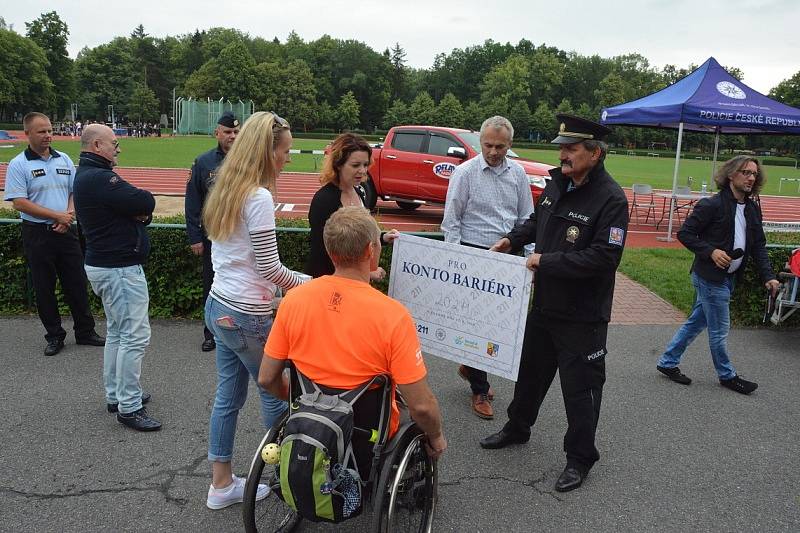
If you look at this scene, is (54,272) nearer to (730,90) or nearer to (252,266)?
(252,266)

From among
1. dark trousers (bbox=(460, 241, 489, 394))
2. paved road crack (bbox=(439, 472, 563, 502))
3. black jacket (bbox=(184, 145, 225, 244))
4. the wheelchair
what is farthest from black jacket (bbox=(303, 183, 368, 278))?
black jacket (bbox=(184, 145, 225, 244))

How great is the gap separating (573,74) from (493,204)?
111m

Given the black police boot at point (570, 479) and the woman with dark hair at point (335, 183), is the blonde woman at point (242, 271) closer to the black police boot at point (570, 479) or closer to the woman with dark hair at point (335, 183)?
the woman with dark hair at point (335, 183)

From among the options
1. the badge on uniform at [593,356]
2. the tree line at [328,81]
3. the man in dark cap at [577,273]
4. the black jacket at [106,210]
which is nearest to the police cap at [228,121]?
the black jacket at [106,210]

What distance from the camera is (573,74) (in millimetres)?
105750

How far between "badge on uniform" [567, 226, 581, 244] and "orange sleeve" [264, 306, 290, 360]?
5.41ft

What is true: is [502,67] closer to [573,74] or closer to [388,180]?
[573,74]

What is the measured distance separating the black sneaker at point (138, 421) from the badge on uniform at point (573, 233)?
284 cm

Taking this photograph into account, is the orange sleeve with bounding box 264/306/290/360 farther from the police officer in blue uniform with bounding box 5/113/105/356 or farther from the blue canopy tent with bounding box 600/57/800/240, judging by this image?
the blue canopy tent with bounding box 600/57/800/240

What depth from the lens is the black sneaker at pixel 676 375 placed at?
4980 mm

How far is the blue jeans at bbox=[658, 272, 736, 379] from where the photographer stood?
473 centimetres

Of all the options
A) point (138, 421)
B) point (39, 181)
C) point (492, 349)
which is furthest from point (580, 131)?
point (39, 181)

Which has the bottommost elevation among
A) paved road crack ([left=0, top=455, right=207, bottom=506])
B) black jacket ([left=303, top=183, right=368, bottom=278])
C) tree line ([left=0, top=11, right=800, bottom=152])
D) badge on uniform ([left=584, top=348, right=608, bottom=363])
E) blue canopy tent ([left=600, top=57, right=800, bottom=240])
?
paved road crack ([left=0, top=455, right=207, bottom=506])

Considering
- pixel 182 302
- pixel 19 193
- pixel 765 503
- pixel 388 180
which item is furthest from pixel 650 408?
pixel 388 180
